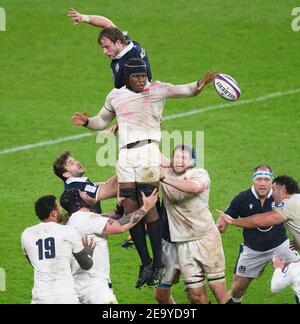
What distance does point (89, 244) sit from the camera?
1415 cm

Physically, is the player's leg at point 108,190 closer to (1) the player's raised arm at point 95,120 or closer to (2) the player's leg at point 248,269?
(1) the player's raised arm at point 95,120

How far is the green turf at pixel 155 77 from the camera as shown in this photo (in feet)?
61.0

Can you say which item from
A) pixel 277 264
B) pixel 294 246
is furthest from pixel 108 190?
pixel 294 246

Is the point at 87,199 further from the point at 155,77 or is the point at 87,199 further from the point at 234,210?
the point at 155,77

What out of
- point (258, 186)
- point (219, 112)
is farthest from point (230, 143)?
point (258, 186)

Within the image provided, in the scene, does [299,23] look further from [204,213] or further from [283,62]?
[204,213]

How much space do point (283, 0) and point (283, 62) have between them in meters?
2.99

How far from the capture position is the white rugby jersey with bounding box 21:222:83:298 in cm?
1371

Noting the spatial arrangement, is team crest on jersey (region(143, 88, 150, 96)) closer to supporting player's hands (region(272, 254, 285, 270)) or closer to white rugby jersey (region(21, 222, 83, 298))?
white rugby jersey (region(21, 222, 83, 298))

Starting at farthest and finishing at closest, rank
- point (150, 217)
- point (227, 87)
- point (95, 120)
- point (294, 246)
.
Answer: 1. point (294, 246)
2. point (227, 87)
3. point (95, 120)
4. point (150, 217)

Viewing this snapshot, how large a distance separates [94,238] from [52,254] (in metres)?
0.86

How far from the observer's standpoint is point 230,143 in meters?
21.9

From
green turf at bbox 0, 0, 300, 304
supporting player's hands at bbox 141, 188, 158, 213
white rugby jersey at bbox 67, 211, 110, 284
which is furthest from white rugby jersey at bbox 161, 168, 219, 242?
green turf at bbox 0, 0, 300, 304

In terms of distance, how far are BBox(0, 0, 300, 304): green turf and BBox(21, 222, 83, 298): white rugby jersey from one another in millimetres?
2502
